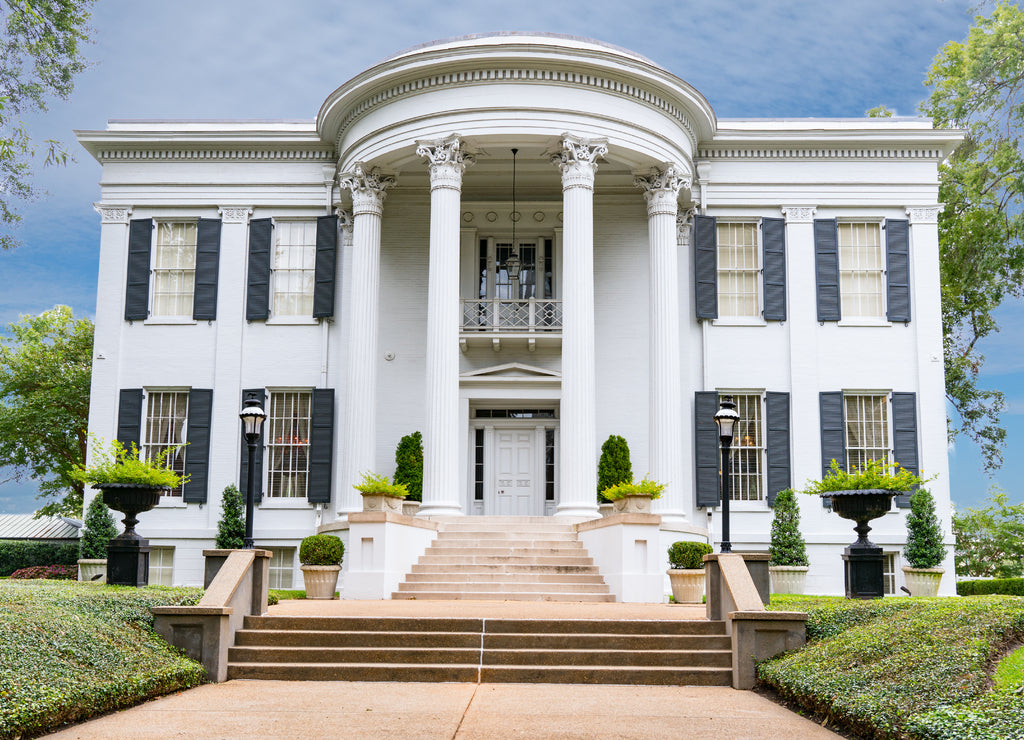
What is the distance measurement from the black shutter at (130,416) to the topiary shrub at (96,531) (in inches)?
65.0

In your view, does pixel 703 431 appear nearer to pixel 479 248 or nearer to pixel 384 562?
pixel 479 248

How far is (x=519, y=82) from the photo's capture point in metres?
Result: 22.0

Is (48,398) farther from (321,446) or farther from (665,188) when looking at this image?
(665,188)

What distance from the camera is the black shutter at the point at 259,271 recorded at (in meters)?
25.7

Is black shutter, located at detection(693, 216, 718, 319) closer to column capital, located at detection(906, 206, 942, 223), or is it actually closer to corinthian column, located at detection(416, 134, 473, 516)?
column capital, located at detection(906, 206, 942, 223)

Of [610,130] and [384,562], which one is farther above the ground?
[610,130]

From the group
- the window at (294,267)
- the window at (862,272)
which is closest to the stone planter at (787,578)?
the window at (862,272)

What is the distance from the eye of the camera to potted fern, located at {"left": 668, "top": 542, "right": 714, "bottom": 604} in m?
18.6

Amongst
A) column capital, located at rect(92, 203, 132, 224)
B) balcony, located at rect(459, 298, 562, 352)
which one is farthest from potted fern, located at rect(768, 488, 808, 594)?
column capital, located at rect(92, 203, 132, 224)

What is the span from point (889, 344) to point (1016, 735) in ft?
65.4

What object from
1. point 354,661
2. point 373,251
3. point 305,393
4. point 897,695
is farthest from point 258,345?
point 897,695

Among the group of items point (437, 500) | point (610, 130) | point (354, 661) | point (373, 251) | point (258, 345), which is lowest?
point (354, 661)

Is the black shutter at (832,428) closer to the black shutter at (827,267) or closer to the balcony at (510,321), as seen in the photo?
the black shutter at (827,267)

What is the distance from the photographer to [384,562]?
18438 millimetres
